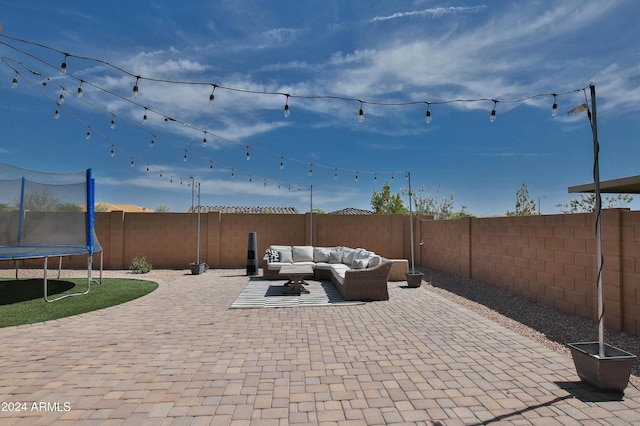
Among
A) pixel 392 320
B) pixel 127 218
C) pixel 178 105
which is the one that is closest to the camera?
pixel 392 320

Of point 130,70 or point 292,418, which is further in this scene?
point 130,70

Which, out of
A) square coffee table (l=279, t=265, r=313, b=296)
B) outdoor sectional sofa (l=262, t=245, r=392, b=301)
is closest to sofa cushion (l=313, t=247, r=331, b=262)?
outdoor sectional sofa (l=262, t=245, r=392, b=301)

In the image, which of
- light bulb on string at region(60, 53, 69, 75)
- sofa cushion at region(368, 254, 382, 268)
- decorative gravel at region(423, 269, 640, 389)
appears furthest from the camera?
sofa cushion at region(368, 254, 382, 268)

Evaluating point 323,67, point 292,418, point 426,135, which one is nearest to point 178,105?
point 323,67

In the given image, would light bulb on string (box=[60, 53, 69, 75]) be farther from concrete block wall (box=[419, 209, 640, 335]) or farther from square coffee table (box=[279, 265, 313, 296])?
concrete block wall (box=[419, 209, 640, 335])

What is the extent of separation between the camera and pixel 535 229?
18.9 ft

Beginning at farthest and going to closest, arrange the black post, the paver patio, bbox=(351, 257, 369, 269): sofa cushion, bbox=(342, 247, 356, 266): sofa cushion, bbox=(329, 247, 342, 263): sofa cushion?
the black post
bbox=(329, 247, 342, 263): sofa cushion
bbox=(342, 247, 356, 266): sofa cushion
bbox=(351, 257, 369, 269): sofa cushion
the paver patio

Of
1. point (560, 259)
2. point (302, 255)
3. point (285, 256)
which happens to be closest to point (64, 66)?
point (285, 256)

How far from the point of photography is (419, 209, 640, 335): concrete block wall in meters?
4.00

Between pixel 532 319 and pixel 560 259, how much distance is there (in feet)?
3.54

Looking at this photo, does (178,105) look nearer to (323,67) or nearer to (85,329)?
(323,67)

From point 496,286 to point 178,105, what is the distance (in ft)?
24.0

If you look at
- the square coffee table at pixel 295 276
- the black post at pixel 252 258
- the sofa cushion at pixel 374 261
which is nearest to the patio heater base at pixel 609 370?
the sofa cushion at pixel 374 261

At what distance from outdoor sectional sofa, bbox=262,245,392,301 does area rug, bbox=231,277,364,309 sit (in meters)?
0.21
